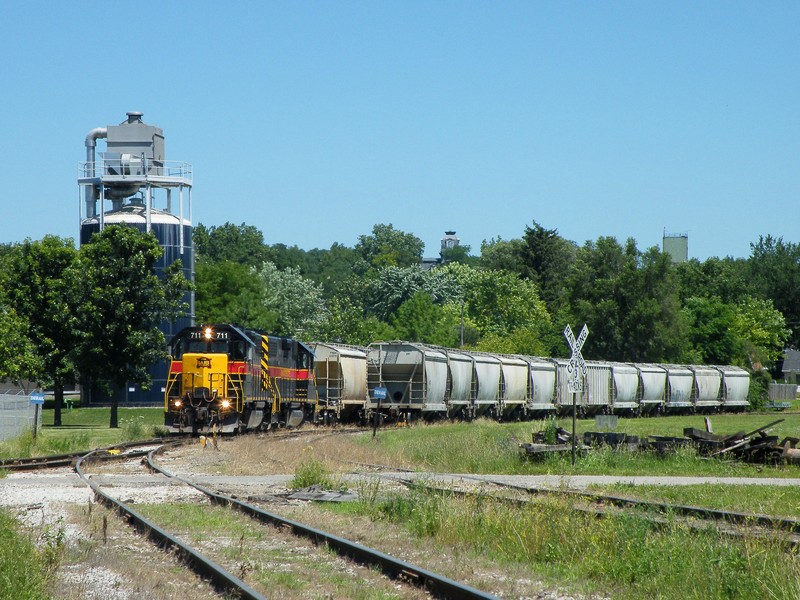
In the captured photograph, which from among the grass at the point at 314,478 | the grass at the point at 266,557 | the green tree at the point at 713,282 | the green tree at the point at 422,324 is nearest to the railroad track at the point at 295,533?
the grass at the point at 266,557

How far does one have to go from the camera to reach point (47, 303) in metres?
53.2

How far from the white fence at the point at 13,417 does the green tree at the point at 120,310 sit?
9589mm

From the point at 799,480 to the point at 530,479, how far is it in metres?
5.39

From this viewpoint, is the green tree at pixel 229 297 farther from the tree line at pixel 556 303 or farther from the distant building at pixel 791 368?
the distant building at pixel 791 368

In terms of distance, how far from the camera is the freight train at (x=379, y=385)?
35781 mm

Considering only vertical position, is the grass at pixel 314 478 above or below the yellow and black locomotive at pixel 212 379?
below

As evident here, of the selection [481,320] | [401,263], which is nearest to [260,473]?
[481,320]

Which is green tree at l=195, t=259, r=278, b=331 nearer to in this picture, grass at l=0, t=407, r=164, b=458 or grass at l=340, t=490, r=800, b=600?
grass at l=0, t=407, r=164, b=458

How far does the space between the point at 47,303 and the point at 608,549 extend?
4630 centimetres

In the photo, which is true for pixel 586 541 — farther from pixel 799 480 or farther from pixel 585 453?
pixel 585 453

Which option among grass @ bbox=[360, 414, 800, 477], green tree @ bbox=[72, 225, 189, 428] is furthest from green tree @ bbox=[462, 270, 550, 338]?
grass @ bbox=[360, 414, 800, 477]

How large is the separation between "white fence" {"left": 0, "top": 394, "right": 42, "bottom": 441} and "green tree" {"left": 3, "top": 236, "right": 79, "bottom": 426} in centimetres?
991

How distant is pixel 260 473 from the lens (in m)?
24.0

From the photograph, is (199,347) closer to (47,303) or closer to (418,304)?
(47,303)
